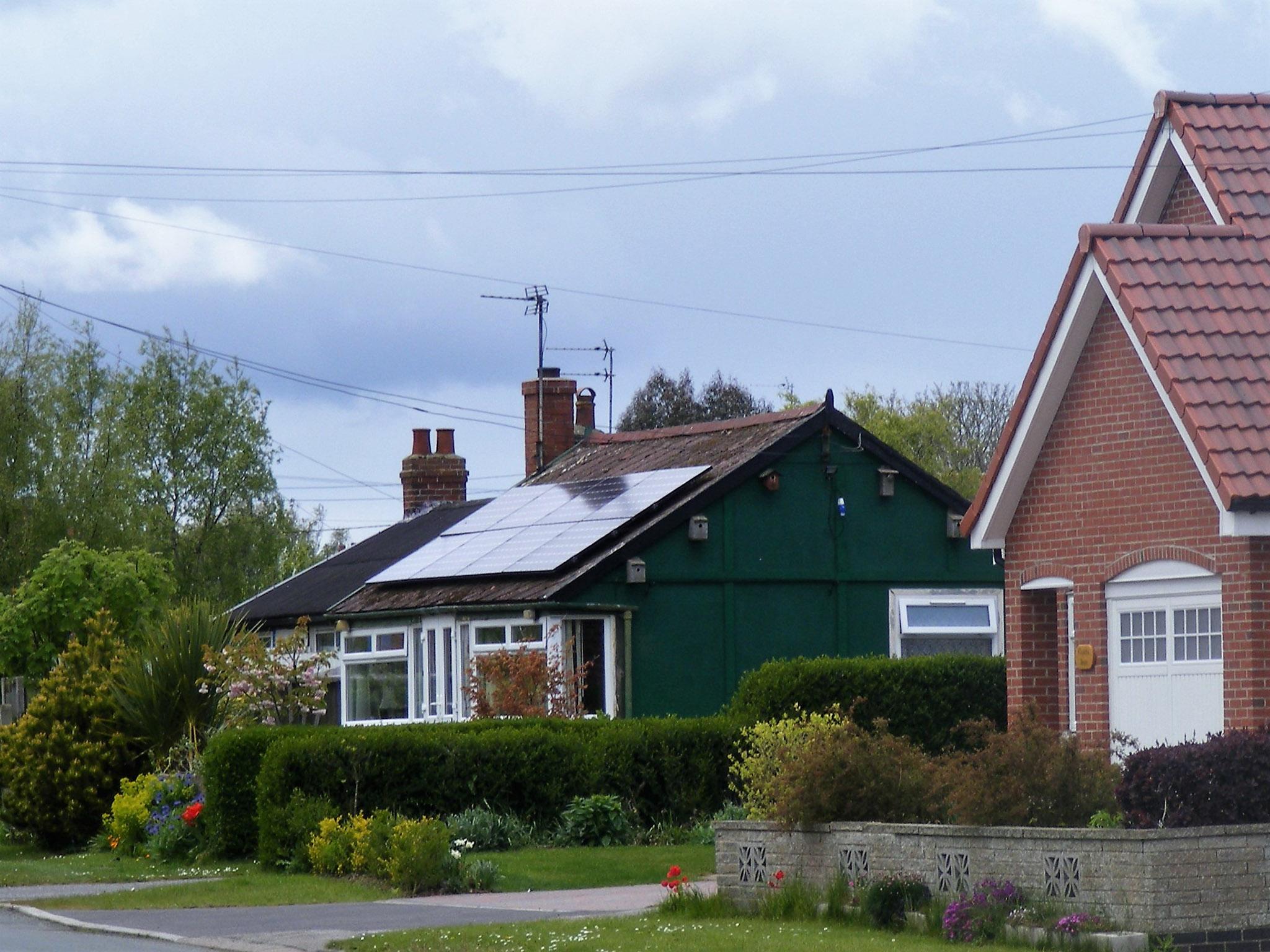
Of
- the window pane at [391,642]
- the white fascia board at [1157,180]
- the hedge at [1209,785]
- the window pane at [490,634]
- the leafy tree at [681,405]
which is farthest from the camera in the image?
the leafy tree at [681,405]

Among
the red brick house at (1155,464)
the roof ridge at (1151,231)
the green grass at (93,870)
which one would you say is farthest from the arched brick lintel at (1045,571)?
the green grass at (93,870)

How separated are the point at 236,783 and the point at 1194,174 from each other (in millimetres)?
12072

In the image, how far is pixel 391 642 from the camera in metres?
32.4

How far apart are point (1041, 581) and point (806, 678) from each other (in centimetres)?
506

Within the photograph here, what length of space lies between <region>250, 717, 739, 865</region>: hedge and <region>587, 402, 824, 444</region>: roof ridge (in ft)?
29.8

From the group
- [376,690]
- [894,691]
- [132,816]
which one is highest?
[894,691]

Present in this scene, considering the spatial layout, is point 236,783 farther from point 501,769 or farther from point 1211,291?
point 1211,291

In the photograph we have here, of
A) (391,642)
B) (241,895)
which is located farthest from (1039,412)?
(391,642)

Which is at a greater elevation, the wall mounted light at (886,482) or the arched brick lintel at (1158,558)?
the wall mounted light at (886,482)

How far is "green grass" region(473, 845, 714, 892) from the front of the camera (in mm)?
18891

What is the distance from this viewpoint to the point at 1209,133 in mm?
18516

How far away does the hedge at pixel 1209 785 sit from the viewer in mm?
13281

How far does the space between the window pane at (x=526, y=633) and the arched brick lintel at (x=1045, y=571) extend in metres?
11.2

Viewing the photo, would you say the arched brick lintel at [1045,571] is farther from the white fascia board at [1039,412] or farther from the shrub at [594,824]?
the shrub at [594,824]
